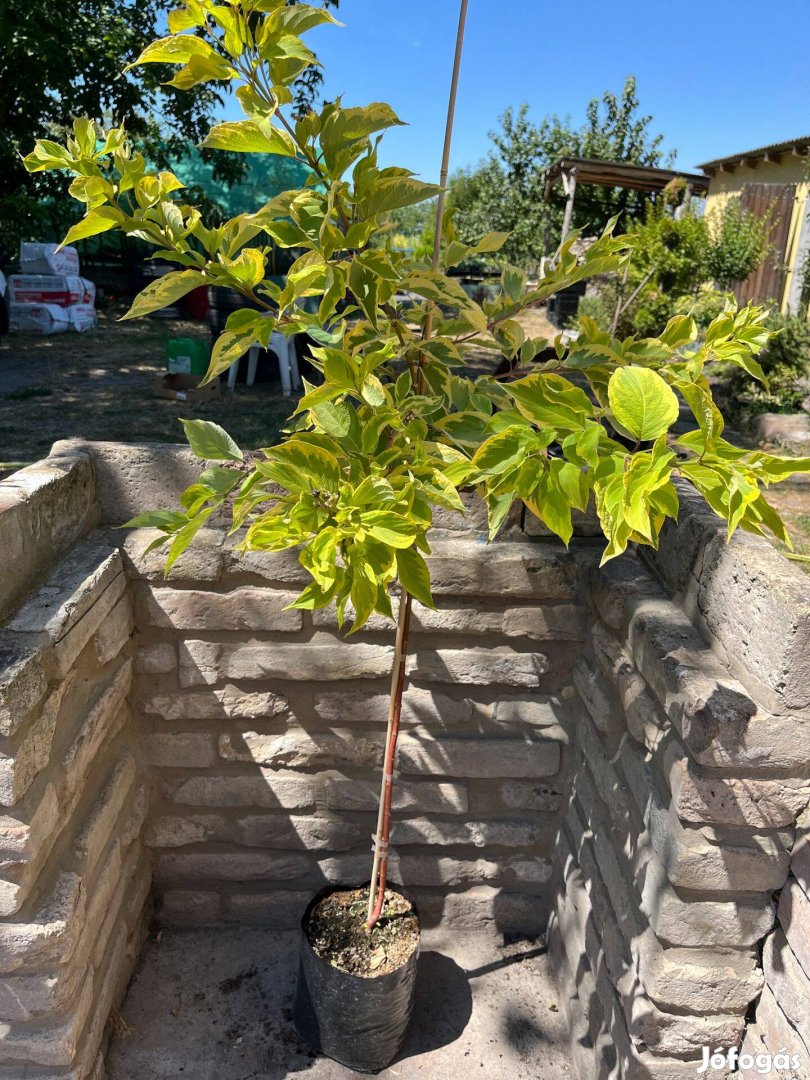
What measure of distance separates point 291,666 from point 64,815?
2.27 feet

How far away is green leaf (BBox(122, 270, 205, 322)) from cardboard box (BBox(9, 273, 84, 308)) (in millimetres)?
9983

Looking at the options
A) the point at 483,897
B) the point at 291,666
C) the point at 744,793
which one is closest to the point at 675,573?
the point at 744,793

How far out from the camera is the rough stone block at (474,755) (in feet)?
7.70

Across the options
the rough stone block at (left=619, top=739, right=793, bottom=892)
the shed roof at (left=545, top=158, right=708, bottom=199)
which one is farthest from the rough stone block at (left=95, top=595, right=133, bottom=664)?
the shed roof at (left=545, top=158, right=708, bottom=199)

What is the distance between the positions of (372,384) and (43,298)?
1019 cm

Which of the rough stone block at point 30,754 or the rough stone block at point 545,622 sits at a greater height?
the rough stone block at point 545,622

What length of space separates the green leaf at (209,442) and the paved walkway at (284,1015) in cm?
171

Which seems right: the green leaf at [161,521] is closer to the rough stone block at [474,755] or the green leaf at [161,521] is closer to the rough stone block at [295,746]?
the rough stone block at [295,746]

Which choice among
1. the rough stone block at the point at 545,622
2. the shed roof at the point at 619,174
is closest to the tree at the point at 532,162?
the shed roof at the point at 619,174

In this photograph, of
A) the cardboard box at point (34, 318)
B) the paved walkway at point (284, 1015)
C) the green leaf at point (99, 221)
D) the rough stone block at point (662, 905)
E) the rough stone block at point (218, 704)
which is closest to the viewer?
the green leaf at point (99, 221)

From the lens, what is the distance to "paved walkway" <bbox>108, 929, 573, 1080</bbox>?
217cm

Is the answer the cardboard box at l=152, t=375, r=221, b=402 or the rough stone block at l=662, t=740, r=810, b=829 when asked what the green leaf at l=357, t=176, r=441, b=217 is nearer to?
the rough stone block at l=662, t=740, r=810, b=829

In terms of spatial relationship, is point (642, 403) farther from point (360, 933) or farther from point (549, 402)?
point (360, 933)

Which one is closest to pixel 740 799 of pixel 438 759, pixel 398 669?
pixel 398 669
